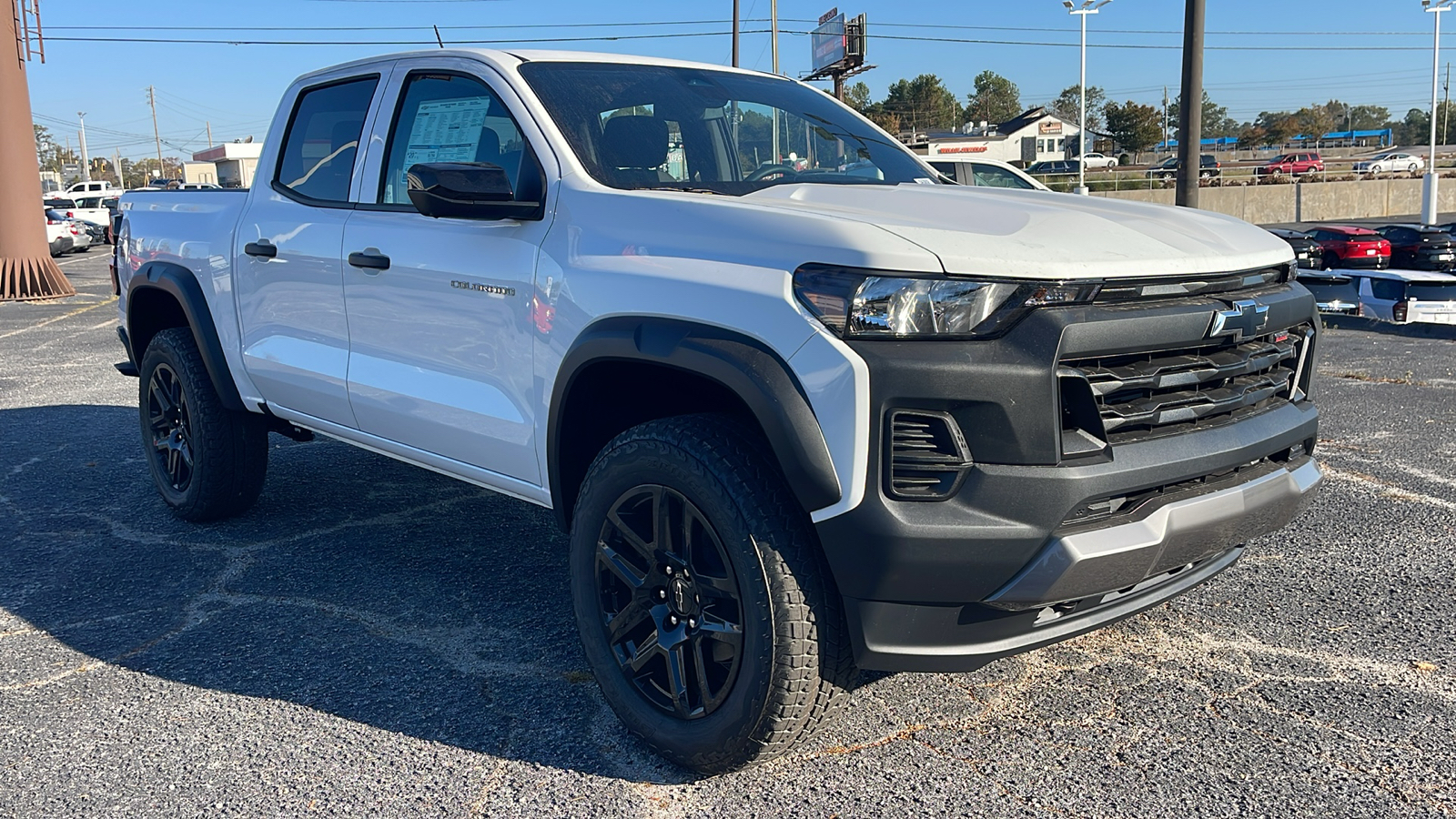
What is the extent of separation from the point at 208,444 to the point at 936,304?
3.64m

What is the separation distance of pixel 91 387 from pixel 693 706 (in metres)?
8.28

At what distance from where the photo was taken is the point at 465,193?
3.24 meters

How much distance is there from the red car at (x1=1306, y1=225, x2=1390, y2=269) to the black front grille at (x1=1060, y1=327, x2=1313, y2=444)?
69.9 ft

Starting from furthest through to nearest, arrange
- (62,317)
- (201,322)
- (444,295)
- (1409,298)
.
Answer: (62,317), (1409,298), (201,322), (444,295)

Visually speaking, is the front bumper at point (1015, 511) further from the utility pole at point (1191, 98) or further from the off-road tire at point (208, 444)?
the utility pole at point (1191, 98)

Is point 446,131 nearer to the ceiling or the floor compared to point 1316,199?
nearer to the ceiling

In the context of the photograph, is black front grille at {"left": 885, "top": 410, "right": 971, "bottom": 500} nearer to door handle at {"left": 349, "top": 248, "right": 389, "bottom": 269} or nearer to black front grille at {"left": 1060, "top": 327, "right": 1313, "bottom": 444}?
black front grille at {"left": 1060, "top": 327, "right": 1313, "bottom": 444}

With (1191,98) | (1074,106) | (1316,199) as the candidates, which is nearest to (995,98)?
(1074,106)

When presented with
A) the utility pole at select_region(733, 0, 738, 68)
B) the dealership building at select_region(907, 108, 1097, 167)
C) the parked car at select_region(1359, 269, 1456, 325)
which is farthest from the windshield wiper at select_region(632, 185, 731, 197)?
the dealership building at select_region(907, 108, 1097, 167)

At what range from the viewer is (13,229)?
61.9 ft

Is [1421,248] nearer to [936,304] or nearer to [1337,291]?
[1337,291]

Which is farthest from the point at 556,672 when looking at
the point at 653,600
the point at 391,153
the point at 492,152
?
the point at 391,153

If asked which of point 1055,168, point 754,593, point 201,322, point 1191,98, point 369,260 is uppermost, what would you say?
point 1191,98

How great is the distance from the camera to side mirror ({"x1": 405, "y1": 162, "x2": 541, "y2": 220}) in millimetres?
3211
